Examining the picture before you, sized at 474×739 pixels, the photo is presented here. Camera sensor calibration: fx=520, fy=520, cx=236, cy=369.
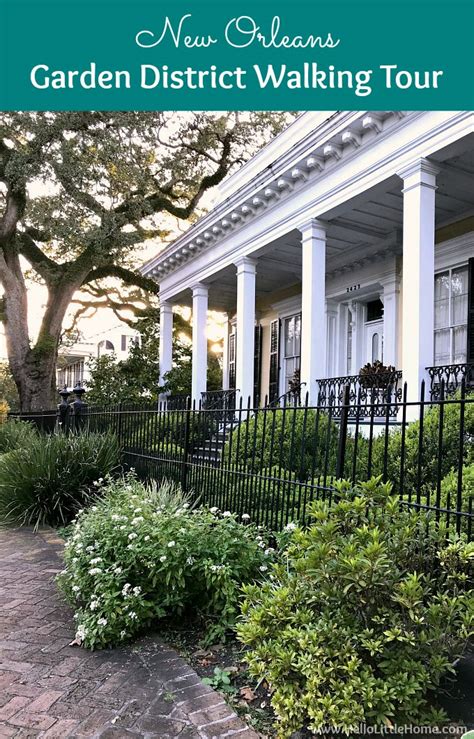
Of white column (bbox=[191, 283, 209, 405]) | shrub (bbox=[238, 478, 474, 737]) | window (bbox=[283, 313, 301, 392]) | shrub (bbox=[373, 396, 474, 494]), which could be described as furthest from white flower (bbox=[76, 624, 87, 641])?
window (bbox=[283, 313, 301, 392])

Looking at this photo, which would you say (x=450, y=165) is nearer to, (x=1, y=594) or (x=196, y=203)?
(x=1, y=594)

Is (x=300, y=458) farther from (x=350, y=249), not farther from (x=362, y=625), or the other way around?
(x=350, y=249)

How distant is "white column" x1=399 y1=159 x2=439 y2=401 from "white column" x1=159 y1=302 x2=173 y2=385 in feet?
30.0

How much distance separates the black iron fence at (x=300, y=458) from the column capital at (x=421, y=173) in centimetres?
280

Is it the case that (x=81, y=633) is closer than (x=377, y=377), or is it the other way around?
(x=81, y=633)

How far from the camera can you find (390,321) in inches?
384

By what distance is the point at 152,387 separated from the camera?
15.2m

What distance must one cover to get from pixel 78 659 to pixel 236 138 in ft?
59.2

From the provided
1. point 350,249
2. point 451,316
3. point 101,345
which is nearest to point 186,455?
point 451,316

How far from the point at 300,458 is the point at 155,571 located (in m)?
1.96

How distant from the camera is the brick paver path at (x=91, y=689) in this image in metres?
2.45

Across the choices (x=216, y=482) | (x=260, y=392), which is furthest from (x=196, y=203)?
(x=216, y=482)

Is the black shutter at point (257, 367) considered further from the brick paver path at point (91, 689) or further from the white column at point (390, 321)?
the brick paver path at point (91, 689)

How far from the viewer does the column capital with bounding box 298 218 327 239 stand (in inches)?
343
